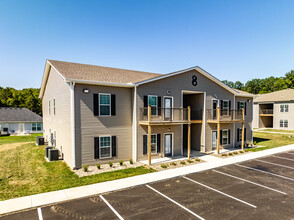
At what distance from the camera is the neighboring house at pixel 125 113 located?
12.1 meters

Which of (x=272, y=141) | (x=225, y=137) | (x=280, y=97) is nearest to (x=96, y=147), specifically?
(x=225, y=137)

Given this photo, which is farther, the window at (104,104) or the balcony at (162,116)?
the balcony at (162,116)

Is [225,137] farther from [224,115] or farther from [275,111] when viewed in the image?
[275,111]

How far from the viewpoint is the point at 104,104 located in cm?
1289

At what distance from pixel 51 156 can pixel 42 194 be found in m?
5.97

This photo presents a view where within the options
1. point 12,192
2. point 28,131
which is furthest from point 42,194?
point 28,131

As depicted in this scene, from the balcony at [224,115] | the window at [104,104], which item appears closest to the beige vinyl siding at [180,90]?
the balcony at [224,115]

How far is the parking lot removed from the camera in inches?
266

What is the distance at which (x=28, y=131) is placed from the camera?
3192 centimetres

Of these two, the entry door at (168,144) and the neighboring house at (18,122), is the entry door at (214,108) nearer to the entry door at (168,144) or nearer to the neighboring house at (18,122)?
the entry door at (168,144)

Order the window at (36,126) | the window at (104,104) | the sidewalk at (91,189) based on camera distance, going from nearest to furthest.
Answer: the sidewalk at (91,189), the window at (104,104), the window at (36,126)

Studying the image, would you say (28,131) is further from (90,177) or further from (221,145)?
(221,145)

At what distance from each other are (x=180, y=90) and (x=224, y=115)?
6.29 meters

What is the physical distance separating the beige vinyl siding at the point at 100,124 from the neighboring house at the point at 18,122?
25.5 metres
